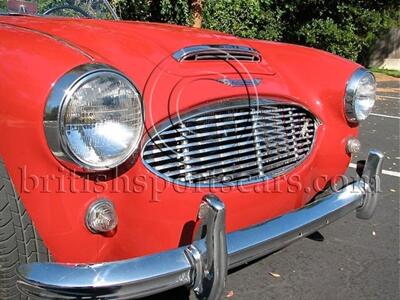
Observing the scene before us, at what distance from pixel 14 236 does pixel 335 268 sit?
1.84 meters

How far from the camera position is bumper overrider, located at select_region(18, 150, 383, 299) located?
1.67 m

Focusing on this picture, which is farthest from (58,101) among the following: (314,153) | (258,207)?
(314,153)

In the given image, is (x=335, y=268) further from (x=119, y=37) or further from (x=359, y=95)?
(x=119, y=37)

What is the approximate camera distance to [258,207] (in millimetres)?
2307

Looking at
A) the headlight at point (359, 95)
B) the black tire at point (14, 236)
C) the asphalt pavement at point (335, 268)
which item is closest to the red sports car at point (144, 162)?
the black tire at point (14, 236)

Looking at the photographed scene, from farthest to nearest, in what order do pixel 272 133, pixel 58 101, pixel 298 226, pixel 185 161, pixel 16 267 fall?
pixel 272 133
pixel 298 226
pixel 185 161
pixel 16 267
pixel 58 101

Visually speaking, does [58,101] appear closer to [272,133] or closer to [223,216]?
[223,216]

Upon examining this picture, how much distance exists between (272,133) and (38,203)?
1105 mm

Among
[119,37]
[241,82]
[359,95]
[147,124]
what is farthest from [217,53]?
[359,95]

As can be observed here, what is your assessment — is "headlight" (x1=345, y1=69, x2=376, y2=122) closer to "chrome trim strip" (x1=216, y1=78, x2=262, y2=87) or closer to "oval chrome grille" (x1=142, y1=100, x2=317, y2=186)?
"oval chrome grille" (x1=142, y1=100, x2=317, y2=186)

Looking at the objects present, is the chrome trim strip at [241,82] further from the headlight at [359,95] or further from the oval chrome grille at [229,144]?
the headlight at [359,95]

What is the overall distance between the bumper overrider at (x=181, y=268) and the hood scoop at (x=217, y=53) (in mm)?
692

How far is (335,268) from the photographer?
2908mm

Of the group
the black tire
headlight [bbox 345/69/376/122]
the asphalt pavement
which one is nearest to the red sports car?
the black tire
